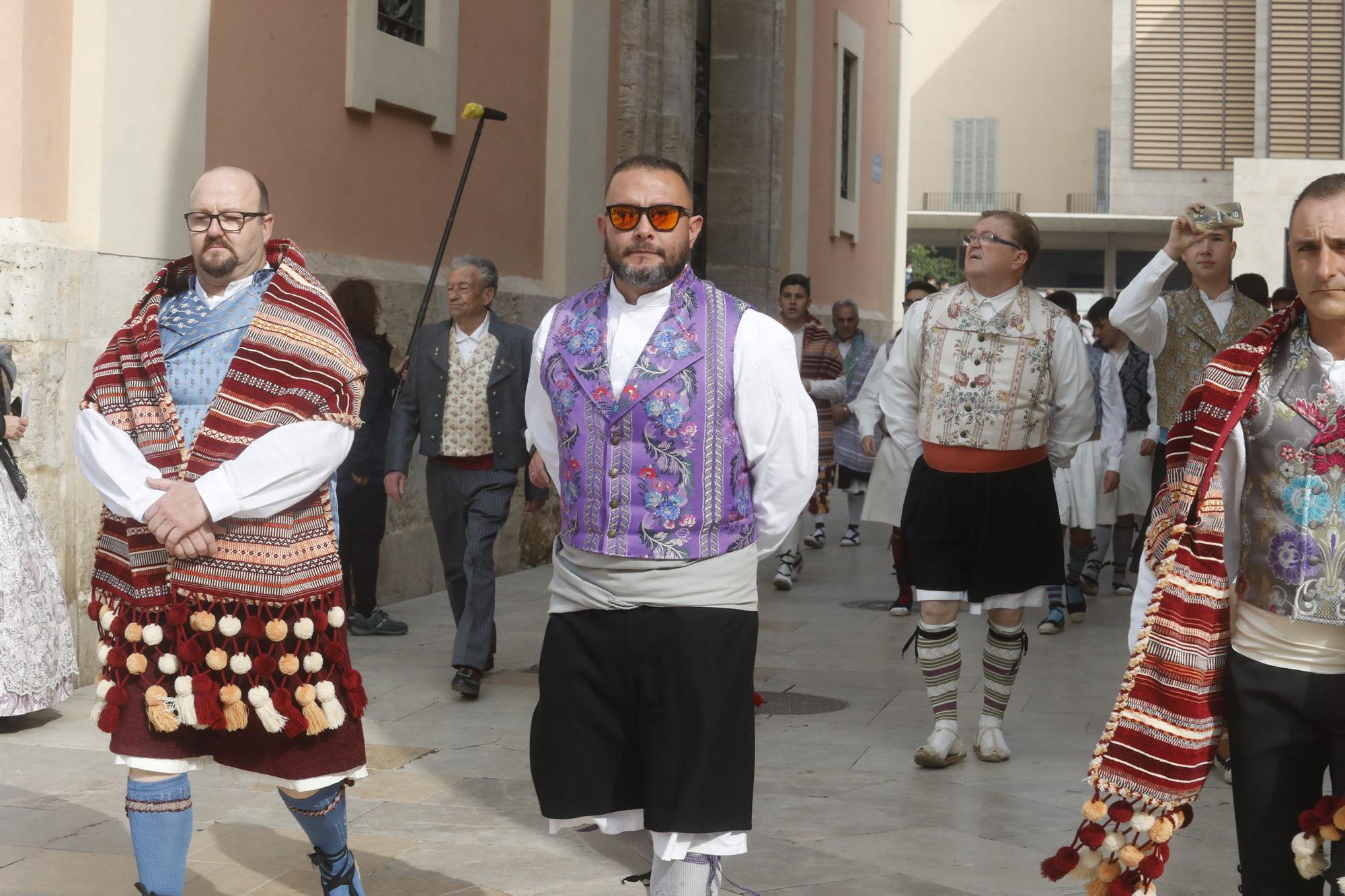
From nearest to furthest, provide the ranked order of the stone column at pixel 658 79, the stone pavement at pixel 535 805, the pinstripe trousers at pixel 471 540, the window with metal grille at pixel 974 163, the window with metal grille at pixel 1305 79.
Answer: the stone pavement at pixel 535 805, the pinstripe trousers at pixel 471 540, the stone column at pixel 658 79, the window with metal grille at pixel 1305 79, the window with metal grille at pixel 974 163

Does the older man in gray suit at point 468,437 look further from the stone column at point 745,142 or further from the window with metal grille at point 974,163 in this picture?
the window with metal grille at point 974,163

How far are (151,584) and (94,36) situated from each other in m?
4.24

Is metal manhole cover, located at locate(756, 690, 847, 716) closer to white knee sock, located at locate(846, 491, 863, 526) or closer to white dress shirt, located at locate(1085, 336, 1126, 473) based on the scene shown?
white dress shirt, located at locate(1085, 336, 1126, 473)

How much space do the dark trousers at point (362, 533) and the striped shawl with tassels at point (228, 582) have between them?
14.9ft

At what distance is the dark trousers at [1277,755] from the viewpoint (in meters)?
3.16

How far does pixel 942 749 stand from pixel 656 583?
Answer: 281 centimetres

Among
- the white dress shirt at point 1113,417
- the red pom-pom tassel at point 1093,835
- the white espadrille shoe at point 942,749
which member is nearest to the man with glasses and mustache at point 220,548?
the red pom-pom tassel at point 1093,835

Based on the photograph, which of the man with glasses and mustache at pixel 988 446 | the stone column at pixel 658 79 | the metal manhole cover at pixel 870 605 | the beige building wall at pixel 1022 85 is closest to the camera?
the man with glasses and mustache at pixel 988 446

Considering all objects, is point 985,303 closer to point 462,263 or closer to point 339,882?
point 462,263

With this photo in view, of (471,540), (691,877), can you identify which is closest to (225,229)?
(691,877)

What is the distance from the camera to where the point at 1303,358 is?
325cm

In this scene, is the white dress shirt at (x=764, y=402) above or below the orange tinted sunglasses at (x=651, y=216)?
below

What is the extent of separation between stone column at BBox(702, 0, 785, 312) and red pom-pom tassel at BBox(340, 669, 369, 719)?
11923 mm

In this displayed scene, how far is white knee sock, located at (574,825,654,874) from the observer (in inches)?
198
